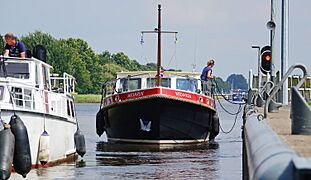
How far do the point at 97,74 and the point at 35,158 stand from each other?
111 metres

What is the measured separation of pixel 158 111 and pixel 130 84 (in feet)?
11.6

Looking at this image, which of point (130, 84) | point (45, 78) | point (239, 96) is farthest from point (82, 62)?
point (45, 78)

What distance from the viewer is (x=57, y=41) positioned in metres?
115

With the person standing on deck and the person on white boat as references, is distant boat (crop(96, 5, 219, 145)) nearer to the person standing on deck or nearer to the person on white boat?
the person standing on deck

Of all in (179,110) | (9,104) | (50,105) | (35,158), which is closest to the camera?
(9,104)

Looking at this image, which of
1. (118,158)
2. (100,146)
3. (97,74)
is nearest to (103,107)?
(100,146)

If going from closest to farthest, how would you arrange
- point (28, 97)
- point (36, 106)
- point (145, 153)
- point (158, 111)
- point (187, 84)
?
1. point (28, 97)
2. point (36, 106)
3. point (145, 153)
4. point (158, 111)
5. point (187, 84)

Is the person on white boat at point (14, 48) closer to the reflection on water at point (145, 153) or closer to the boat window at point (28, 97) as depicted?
the boat window at point (28, 97)

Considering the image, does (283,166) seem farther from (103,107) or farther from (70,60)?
(70,60)

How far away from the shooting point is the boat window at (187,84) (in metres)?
29.6

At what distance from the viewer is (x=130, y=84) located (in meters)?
30.9

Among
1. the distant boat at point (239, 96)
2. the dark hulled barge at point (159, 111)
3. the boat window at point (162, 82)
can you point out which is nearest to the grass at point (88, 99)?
the distant boat at point (239, 96)

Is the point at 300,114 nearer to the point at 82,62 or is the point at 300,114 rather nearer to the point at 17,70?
the point at 17,70

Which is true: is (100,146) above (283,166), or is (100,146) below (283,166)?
below
